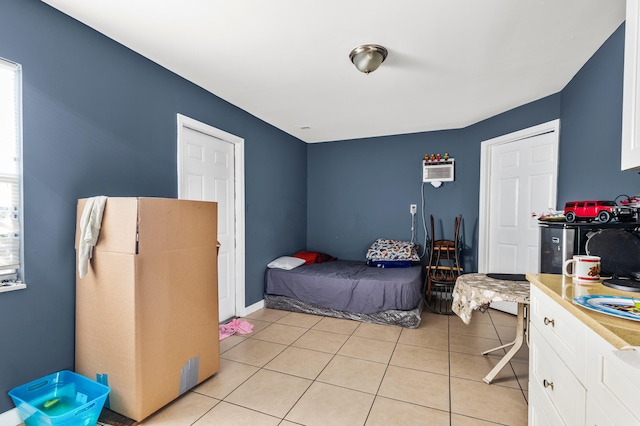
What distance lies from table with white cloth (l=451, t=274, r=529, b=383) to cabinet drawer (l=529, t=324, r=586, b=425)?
37 centimetres

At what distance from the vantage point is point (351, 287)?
3.46m

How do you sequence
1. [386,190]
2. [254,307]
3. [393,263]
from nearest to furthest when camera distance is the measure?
[254,307], [393,263], [386,190]

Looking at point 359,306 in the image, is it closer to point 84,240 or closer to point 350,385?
point 350,385

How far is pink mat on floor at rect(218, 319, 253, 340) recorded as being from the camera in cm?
304

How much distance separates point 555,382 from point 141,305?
6.64 ft

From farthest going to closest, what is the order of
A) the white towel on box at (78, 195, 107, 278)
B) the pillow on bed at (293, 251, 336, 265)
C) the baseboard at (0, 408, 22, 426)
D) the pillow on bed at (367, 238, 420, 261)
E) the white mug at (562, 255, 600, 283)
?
the pillow on bed at (293, 251, 336, 265) < the pillow on bed at (367, 238, 420, 261) < the white towel on box at (78, 195, 107, 278) < the baseboard at (0, 408, 22, 426) < the white mug at (562, 255, 600, 283)

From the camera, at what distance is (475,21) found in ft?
6.28

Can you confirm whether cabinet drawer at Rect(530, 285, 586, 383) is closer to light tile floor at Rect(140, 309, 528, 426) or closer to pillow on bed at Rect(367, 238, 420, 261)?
light tile floor at Rect(140, 309, 528, 426)

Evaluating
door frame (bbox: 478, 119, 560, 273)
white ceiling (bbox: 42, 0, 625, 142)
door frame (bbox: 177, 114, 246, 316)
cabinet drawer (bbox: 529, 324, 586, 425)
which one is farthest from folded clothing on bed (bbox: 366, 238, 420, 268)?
cabinet drawer (bbox: 529, 324, 586, 425)

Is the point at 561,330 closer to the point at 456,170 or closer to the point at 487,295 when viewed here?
the point at 487,295

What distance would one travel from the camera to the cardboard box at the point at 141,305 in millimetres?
1712

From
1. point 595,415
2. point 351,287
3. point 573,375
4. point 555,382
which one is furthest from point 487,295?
point 351,287

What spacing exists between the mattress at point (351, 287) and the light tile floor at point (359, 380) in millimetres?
277

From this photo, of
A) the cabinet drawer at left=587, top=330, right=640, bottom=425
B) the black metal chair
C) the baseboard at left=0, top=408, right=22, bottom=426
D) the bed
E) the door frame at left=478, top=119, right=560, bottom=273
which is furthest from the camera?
the door frame at left=478, top=119, right=560, bottom=273
